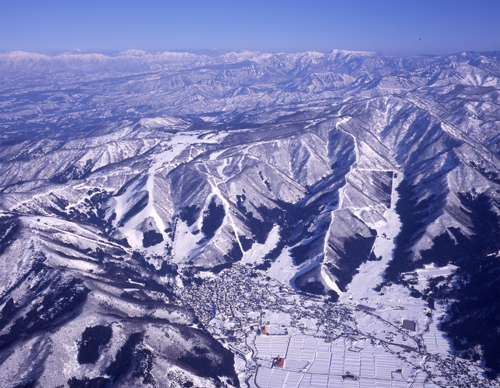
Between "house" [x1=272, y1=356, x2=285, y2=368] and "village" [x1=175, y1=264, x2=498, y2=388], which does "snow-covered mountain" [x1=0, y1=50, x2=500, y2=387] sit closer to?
"village" [x1=175, y1=264, x2=498, y2=388]

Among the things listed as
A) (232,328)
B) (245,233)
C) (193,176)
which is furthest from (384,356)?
(193,176)

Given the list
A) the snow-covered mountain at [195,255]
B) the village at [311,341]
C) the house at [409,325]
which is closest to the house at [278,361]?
the village at [311,341]

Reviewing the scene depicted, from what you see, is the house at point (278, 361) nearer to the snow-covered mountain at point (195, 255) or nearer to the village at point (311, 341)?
the village at point (311, 341)

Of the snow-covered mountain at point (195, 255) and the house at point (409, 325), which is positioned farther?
the house at point (409, 325)

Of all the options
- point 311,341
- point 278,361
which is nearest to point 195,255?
point 311,341

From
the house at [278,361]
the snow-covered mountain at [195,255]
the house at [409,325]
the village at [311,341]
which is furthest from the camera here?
the house at [409,325]

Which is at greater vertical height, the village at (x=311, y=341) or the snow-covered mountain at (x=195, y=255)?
the snow-covered mountain at (x=195, y=255)

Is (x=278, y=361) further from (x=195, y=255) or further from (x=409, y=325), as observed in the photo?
(x=195, y=255)

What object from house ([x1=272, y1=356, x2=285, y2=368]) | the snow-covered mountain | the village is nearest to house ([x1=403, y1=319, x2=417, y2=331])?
the village

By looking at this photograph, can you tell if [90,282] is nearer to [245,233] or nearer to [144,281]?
[144,281]
